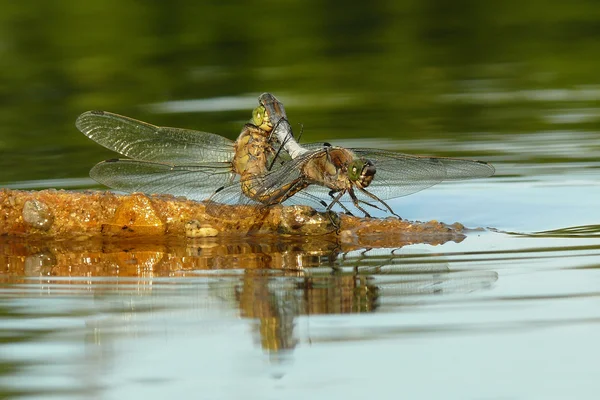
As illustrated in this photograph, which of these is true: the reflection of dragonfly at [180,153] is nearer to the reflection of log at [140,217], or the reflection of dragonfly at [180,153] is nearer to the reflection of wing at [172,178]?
the reflection of wing at [172,178]

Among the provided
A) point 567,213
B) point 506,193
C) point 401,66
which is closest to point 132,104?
point 401,66

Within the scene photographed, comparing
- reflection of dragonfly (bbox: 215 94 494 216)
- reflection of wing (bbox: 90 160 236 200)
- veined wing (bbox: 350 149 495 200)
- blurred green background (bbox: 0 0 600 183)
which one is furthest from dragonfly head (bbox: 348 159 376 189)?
blurred green background (bbox: 0 0 600 183)

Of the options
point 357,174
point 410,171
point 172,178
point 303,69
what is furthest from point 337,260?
point 303,69

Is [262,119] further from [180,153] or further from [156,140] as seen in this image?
[156,140]

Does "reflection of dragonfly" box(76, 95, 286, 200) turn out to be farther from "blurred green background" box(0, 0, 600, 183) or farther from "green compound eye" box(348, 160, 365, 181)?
"blurred green background" box(0, 0, 600, 183)

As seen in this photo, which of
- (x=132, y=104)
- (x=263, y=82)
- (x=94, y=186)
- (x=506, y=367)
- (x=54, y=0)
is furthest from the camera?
(x=54, y=0)

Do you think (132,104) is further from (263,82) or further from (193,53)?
(193,53)

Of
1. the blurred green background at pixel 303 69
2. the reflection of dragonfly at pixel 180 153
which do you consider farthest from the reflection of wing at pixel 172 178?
the blurred green background at pixel 303 69
